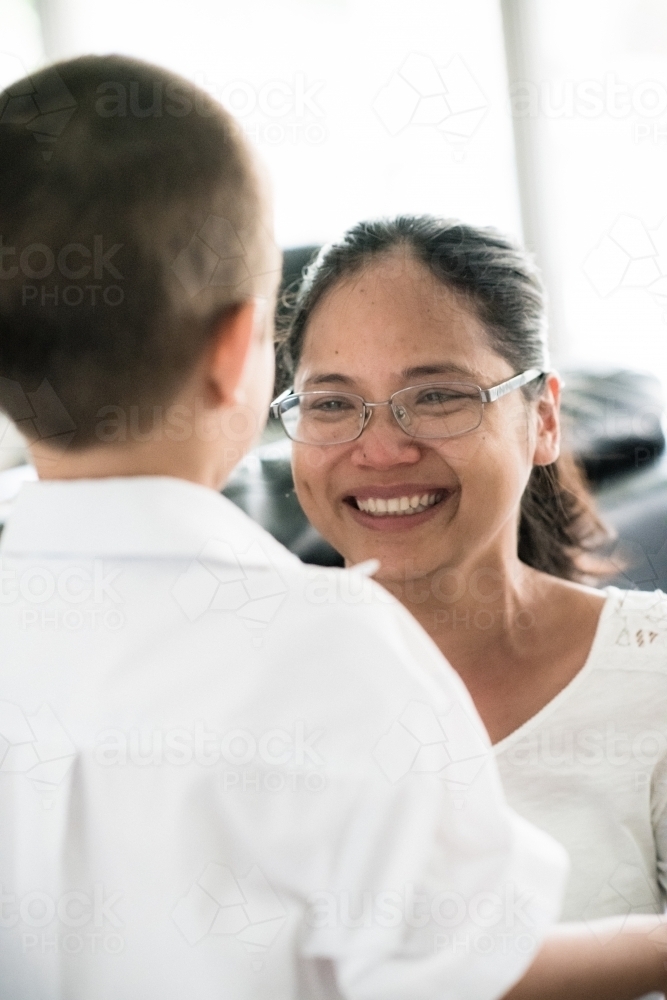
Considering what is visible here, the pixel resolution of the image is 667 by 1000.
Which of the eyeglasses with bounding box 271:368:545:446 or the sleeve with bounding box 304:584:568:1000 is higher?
the eyeglasses with bounding box 271:368:545:446

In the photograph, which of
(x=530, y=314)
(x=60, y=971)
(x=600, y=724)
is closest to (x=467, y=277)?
(x=530, y=314)

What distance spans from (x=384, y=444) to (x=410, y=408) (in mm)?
28

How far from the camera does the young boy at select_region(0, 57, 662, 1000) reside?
0.35 m

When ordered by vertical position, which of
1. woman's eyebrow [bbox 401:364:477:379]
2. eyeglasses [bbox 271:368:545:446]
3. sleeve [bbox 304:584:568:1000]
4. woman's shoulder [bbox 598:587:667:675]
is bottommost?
woman's shoulder [bbox 598:587:667:675]

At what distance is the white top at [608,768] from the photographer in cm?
59

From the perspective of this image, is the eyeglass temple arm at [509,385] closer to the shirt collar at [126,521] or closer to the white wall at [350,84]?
the white wall at [350,84]

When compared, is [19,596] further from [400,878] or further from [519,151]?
[519,151]

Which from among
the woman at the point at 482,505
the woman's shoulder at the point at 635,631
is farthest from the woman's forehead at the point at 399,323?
the woman's shoulder at the point at 635,631

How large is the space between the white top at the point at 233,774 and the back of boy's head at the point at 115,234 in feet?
0.14

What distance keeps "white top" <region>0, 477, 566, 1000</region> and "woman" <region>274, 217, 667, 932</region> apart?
0.75 ft

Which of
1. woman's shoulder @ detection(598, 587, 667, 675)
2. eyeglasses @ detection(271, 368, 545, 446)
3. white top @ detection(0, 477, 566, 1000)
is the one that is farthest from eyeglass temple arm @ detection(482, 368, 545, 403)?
white top @ detection(0, 477, 566, 1000)

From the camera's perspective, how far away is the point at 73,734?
0.36 m

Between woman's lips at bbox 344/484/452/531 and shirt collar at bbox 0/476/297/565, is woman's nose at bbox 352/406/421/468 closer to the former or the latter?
woman's lips at bbox 344/484/452/531

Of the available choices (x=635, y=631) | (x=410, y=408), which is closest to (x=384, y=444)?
(x=410, y=408)
